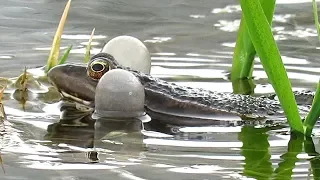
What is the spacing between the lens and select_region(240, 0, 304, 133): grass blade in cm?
194

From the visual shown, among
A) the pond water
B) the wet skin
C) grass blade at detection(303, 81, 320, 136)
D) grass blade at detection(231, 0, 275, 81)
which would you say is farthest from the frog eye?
grass blade at detection(303, 81, 320, 136)

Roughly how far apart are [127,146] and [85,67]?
484 millimetres

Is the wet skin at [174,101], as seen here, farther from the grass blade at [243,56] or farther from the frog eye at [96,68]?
the grass blade at [243,56]

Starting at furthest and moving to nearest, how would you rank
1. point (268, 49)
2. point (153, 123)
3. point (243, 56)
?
point (243, 56) < point (153, 123) < point (268, 49)

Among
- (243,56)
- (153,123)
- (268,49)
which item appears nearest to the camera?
(268,49)

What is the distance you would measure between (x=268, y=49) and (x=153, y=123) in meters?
0.47

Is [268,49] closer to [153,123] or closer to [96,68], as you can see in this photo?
[153,123]

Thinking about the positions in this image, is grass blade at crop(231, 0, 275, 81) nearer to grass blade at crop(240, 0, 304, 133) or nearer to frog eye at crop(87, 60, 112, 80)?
frog eye at crop(87, 60, 112, 80)

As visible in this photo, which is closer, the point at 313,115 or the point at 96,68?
the point at 313,115

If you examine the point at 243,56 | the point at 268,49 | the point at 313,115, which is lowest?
the point at 313,115

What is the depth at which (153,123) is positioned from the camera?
90.6 inches

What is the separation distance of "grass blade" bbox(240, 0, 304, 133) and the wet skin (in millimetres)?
393

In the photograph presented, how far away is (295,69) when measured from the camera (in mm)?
3094

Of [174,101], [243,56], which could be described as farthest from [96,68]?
[243,56]
